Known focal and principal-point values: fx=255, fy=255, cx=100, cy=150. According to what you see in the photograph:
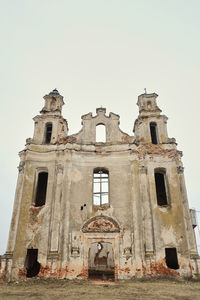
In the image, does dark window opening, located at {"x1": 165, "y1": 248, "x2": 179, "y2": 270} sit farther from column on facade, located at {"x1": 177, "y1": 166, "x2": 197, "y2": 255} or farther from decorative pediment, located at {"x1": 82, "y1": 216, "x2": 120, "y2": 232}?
decorative pediment, located at {"x1": 82, "y1": 216, "x2": 120, "y2": 232}

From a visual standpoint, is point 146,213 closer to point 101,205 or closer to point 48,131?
point 101,205

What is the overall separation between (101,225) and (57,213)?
2551 millimetres

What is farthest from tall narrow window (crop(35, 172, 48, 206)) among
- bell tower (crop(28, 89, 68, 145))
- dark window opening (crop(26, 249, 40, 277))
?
dark window opening (crop(26, 249, 40, 277))

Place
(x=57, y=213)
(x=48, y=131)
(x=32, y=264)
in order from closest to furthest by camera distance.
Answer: (x=57, y=213) → (x=32, y=264) → (x=48, y=131)

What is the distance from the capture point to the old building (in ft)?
43.4

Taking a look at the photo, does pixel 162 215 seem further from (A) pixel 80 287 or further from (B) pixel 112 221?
(A) pixel 80 287

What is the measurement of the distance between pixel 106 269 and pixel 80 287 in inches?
322

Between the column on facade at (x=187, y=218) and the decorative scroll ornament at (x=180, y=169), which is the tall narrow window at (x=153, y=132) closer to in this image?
the decorative scroll ornament at (x=180, y=169)

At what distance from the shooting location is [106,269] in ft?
61.7

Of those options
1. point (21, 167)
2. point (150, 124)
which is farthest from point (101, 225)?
point (150, 124)

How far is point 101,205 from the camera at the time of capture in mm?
14852

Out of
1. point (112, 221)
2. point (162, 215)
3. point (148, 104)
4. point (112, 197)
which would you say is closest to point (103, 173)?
point (112, 197)

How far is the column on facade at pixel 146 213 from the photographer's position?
13502mm

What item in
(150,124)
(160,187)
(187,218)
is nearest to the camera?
(187,218)
